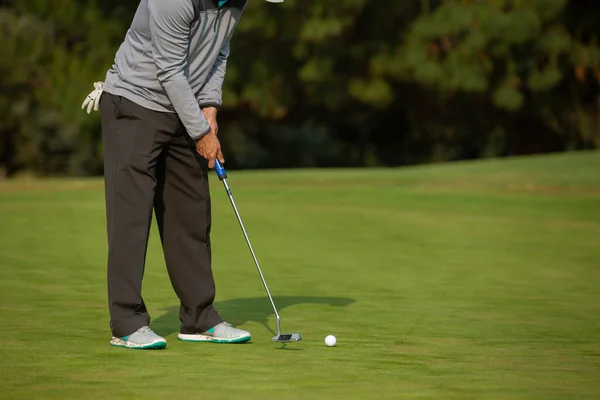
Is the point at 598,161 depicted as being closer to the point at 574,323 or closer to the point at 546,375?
the point at 574,323

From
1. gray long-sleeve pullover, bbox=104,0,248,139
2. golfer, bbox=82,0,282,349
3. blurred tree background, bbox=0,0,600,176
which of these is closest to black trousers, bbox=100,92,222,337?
golfer, bbox=82,0,282,349

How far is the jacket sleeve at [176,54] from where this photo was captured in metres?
5.76

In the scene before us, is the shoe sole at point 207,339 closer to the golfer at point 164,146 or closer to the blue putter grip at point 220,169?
the golfer at point 164,146

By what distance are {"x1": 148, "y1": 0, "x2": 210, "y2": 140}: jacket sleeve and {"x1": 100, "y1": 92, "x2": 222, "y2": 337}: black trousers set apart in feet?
0.62

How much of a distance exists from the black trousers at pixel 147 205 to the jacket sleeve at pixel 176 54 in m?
0.19

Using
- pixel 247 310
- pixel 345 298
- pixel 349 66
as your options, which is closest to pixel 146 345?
pixel 247 310

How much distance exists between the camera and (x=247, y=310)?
24.2 ft

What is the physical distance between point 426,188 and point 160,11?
39.5 ft

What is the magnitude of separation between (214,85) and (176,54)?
431 mm

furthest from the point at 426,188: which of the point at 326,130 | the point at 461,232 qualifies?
the point at 326,130

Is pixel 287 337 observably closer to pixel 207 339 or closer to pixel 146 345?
pixel 207 339

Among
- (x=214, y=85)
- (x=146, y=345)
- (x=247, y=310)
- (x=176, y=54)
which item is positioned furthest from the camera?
(x=247, y=310)

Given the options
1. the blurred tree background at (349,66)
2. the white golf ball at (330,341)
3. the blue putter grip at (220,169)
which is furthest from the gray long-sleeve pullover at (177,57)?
the blurred tree background at (349,66)

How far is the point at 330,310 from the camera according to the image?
24.3 ft
